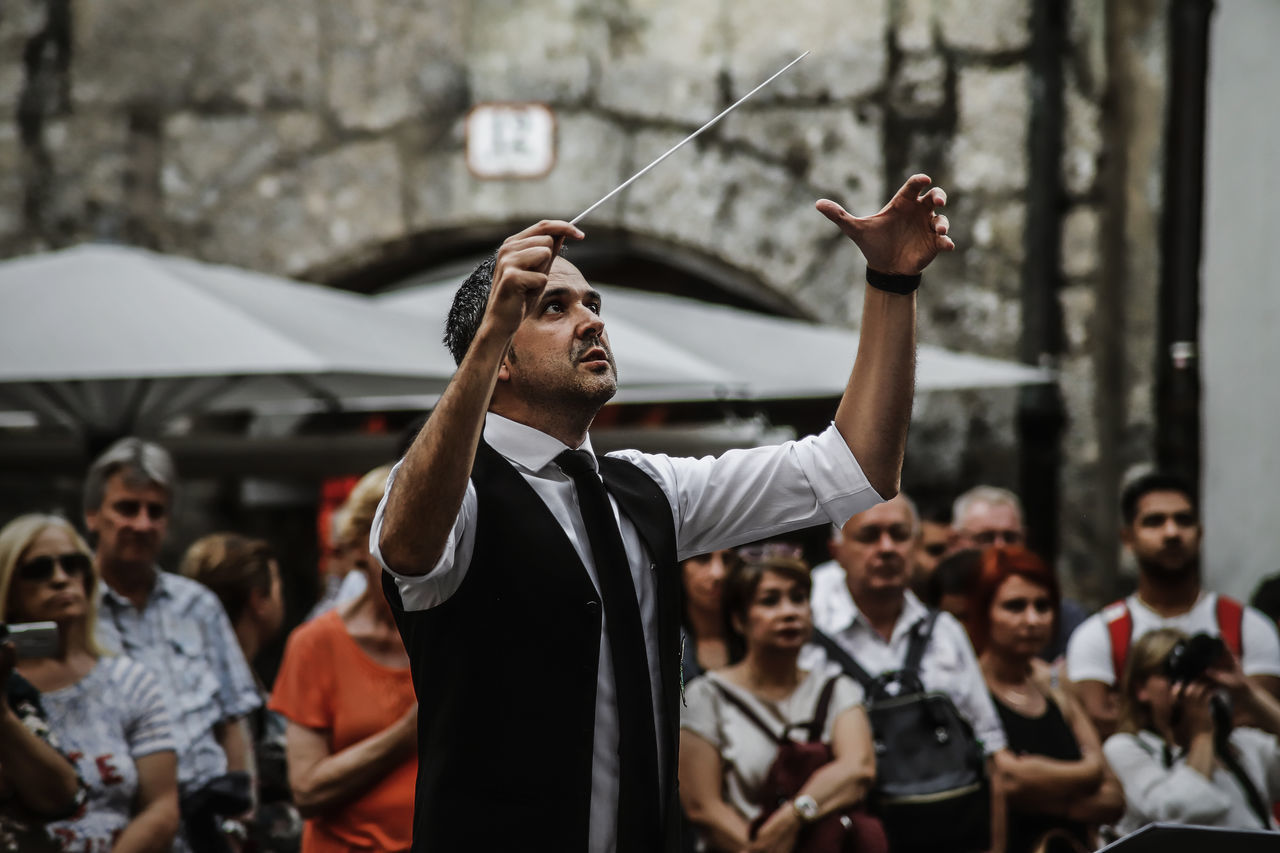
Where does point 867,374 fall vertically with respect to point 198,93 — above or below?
below

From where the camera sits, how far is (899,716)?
12.7 feet

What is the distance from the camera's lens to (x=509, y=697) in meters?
1.90

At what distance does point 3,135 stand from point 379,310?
3.11m

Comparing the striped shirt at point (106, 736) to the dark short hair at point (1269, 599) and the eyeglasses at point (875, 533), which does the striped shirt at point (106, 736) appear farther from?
the dark short hair at point (1269, 599)

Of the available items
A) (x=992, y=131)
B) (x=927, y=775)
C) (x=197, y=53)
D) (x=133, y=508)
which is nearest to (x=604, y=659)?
(x=927, y=775)

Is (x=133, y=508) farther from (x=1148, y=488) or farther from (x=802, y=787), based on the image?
(x=1148, y=488)

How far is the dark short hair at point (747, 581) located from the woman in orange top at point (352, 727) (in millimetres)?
1003

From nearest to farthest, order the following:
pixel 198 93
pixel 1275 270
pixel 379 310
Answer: pixel 379 310 → pixel 1275 270 → pixel 198 93

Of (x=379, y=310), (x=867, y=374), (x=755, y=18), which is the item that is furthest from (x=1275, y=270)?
(x=867, y=374)

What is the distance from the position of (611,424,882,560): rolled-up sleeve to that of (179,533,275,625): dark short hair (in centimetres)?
266

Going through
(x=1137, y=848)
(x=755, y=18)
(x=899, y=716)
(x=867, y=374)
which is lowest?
(x=899, y=716)

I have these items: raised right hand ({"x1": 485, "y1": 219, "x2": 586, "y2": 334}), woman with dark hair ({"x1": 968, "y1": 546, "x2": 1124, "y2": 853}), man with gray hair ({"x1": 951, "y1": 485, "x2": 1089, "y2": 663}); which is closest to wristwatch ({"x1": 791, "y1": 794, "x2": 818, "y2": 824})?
woman with dark hair ({"x1": 968, "y1": 546, "x2": 1124, "y2": 853})

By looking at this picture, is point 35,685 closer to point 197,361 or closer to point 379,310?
point 197,361

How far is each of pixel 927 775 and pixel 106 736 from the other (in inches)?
77.5
